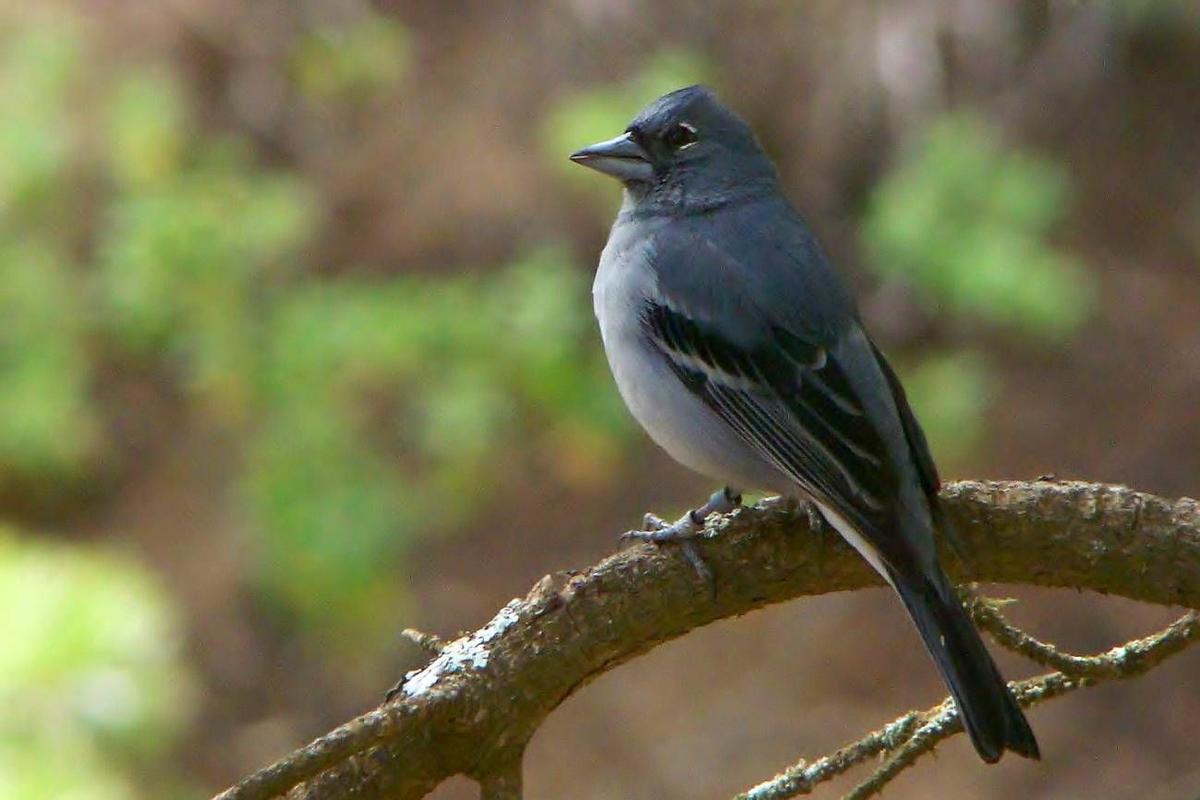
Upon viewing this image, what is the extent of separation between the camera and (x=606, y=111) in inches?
224

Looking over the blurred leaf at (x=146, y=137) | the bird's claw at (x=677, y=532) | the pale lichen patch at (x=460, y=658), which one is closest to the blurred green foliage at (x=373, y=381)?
the blurred leaf at (x=146, y=137)

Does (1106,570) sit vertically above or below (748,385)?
below

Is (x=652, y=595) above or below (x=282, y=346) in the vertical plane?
below

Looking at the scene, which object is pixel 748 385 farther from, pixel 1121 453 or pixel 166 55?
pixel 166 55

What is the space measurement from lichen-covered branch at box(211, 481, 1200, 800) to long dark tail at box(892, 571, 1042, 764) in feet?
0.41

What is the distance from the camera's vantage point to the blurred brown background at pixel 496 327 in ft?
18.5

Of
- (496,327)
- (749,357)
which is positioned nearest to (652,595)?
(749,357)

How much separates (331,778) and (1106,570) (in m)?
1.28

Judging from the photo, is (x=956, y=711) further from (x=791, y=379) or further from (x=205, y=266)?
(x=205, y=266)

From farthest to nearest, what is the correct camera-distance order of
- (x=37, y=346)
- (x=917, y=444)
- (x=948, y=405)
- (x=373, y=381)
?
1. (x=37, y=346)
2. (x=373, y=381)
3. (x=948, y=405)
4. (x=917, y=444)

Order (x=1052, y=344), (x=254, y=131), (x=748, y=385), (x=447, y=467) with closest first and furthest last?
(x=748, y=385)
(x=447, y=467)
(x=1052, y=344)
(x=254, y=131)

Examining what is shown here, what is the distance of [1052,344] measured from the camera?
7.10m

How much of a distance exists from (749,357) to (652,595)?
0.81 meters

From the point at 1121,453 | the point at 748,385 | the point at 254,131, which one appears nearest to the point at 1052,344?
the point at 1121,453
